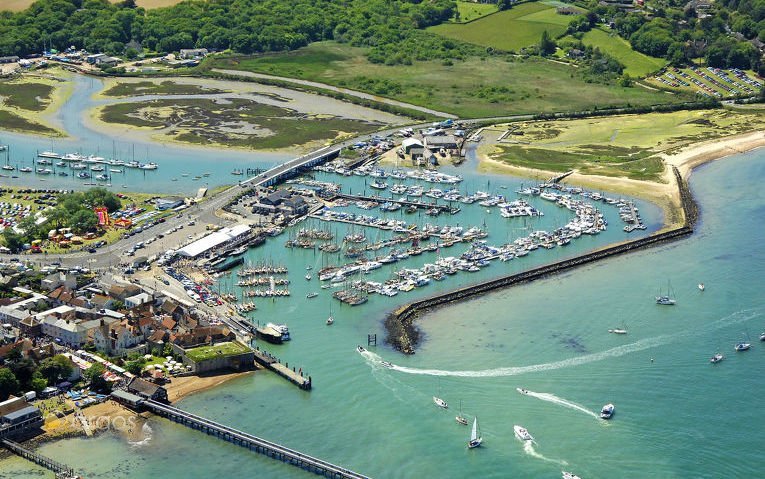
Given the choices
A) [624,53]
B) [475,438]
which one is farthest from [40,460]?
[624,53]

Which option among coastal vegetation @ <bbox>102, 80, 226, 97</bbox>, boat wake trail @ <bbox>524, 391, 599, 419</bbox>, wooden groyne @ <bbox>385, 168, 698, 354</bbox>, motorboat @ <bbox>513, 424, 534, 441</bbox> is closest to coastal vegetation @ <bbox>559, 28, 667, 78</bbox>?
coastal vegetation @ <bbox>102, 80, 226, 97</bbox>

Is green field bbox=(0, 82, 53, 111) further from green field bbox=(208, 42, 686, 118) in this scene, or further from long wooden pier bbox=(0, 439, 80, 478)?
long wooden pier bbox=(0, 439, 80, 478)

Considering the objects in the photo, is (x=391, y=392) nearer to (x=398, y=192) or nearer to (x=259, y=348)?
(x=259, y=348)

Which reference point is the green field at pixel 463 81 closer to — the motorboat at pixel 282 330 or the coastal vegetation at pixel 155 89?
the coastal vegetation at pixel 155 89

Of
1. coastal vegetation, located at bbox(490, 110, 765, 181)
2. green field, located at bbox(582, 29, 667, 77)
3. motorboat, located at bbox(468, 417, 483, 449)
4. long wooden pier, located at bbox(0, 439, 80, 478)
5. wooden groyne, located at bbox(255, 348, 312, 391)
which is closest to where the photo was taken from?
long wooden pier, located at bbox(0, 439, 80, 478)

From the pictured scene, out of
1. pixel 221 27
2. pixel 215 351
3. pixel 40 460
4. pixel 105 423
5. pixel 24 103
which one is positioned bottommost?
pixel 40 460

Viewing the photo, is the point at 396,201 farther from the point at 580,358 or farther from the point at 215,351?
the point at 215,351

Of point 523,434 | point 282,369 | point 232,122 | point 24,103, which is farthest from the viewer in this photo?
point 24,103
